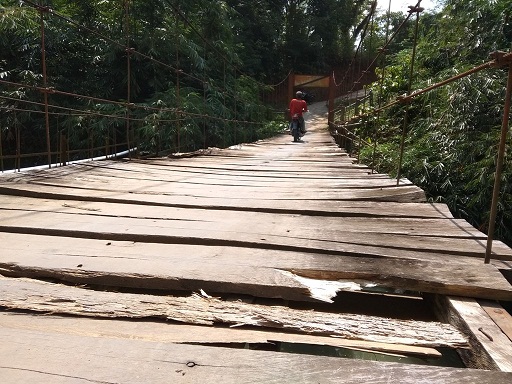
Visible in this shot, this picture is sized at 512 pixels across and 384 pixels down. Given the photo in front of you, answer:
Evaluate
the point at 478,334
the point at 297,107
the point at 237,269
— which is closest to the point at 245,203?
the point at 237,269

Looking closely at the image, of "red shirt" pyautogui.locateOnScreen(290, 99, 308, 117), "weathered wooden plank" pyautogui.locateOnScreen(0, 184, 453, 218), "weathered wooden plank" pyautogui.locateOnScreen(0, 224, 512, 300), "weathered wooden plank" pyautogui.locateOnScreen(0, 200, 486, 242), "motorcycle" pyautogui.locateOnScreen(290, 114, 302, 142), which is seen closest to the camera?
"weathered wooden plank" pyautogui.locateOnScreen(0, 224, 512, 300)

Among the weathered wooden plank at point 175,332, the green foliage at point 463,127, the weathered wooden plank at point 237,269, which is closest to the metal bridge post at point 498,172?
the weathered wooden plank at point 237,269

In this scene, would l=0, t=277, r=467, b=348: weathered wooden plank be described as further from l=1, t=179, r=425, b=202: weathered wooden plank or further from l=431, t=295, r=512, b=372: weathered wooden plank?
l=1, t=179, r=425, b=202: weathered wooden plank

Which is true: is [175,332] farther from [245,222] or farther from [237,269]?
[245,222]

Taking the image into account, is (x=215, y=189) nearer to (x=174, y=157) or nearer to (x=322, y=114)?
(x=174, y=157)

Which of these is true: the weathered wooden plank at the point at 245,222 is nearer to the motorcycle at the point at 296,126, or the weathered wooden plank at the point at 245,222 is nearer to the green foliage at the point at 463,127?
the green foliage at the point at 463,127

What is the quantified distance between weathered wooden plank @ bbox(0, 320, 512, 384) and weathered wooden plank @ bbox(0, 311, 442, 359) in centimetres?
3

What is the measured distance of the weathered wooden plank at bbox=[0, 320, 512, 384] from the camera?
45 centimetres

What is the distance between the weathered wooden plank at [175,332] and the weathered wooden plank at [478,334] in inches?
1.8

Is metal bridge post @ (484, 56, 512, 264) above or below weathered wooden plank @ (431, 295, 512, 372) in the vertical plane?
above

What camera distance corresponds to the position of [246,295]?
0.67 metres

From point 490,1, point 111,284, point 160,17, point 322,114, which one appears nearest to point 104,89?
point 160,17

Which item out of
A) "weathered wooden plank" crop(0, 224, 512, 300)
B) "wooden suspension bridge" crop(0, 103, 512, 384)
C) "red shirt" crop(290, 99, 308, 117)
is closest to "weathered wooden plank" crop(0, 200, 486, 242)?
→ "wooden suspension bridge" crop(0, 103, 512, 384)

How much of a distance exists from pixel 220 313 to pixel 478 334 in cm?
34
